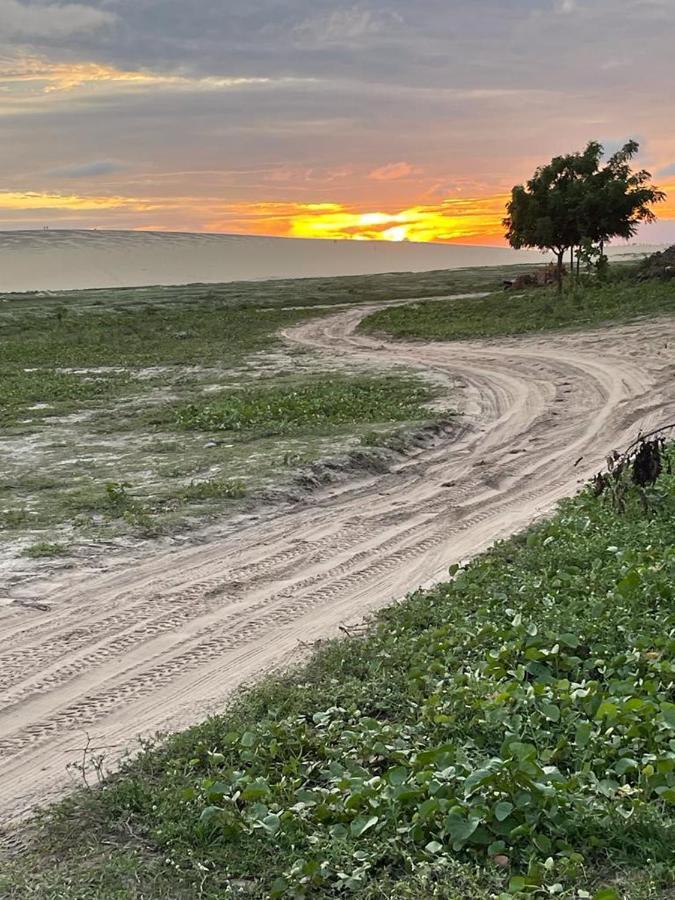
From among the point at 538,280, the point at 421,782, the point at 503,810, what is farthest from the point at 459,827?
the point at 538,280

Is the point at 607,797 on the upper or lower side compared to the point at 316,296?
lower

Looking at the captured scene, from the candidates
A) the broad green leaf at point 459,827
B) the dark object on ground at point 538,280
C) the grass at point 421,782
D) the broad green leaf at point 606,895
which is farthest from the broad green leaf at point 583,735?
the dark object on ground at point 538,280

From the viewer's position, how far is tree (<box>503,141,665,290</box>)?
43.8 metres

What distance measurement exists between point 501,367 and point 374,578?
15.4m

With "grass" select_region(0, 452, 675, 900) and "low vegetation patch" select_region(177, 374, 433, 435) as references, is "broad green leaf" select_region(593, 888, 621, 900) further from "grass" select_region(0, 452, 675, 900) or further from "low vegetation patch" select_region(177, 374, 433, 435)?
"low vegetation patch" select_region(177, 374, 433, 435)

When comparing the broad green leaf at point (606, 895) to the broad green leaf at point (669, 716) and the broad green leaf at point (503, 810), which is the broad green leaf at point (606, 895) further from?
the broad green leaf at point (669, 716)

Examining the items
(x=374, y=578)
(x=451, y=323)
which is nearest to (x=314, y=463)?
(x=374, y=578)

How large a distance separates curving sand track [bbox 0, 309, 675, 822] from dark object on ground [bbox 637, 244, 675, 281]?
84.1 feet

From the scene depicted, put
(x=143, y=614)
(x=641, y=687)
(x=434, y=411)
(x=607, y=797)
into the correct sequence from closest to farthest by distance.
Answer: (x=607, y=797) → (x=641, y=687) → (x=143, y=614) → (x=434, y=411)

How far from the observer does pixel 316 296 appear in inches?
2493

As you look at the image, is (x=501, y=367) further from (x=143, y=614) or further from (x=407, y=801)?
(x=407, y=801)

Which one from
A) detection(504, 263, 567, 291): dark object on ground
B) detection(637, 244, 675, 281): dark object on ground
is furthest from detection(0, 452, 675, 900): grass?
detection(504, 263, 567, 291): dark object on ground

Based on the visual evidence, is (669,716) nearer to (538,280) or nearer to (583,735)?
(583,735)

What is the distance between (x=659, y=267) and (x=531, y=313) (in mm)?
11212
